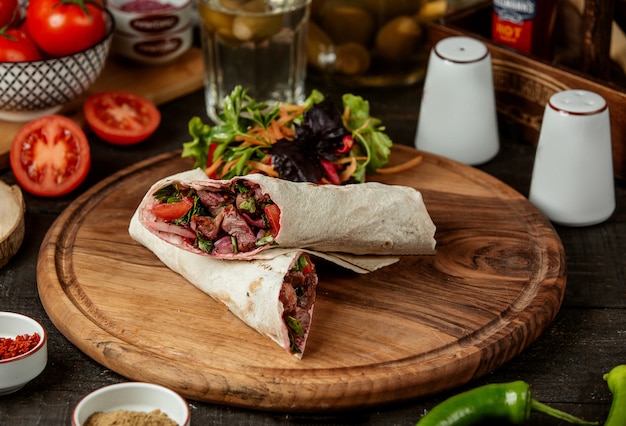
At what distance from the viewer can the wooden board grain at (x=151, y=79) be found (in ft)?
13.5

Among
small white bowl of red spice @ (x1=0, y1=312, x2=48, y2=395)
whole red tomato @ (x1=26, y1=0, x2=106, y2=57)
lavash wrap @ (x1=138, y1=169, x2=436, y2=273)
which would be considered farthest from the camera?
whole red tomato @ (x1=26, y1=0, x2=106, y2=57)

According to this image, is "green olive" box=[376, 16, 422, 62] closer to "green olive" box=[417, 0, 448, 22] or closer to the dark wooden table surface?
"green olive" box=[417, 0, 448, 22]

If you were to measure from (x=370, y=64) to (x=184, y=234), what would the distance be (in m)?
1.80

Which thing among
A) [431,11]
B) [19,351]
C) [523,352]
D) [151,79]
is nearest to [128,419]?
[19,351]

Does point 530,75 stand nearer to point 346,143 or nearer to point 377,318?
point 346,143

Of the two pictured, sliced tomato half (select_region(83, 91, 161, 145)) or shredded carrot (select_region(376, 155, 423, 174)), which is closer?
shredded carrot (select_region(376, 155, 423, 174))

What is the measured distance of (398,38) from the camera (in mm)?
4098

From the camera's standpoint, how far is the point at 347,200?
279 cm

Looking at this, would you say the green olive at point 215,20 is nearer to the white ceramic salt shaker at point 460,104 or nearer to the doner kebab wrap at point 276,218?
the white ceramic salt shaker at point 460,104

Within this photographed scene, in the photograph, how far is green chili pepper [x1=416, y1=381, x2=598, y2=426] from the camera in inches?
86.4

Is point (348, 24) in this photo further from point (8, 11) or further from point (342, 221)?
point (342, 221)

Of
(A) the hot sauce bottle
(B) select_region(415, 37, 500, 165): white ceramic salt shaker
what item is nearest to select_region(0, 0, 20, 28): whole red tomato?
(B) select_region(415, 37, 500, 165): white ceramic salt shaker

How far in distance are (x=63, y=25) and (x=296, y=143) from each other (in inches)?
43.9

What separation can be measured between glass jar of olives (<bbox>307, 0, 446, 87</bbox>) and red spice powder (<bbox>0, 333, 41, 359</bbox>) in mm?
2233
